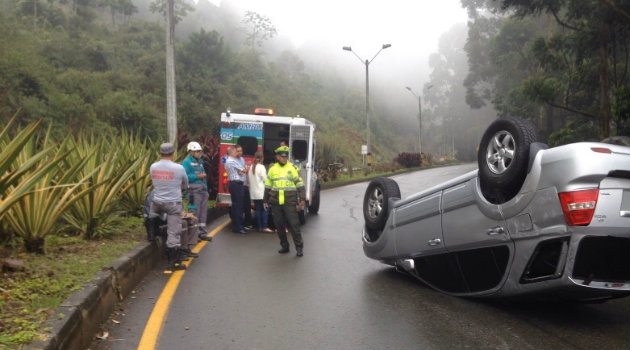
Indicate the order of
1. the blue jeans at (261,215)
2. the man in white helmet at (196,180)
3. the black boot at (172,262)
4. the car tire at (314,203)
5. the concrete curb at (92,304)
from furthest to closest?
the car tire at (314,203) → the blue jeans at (261,215) → the man in white helmet at (196,180) → the black boot at (172,262) → the concrete curb at (92,304)

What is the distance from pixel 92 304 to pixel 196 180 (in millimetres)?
4618

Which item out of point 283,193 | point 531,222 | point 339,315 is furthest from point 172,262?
point 531,222

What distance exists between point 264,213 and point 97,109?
83.4 feet

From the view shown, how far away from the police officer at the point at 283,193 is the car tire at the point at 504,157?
157 inches

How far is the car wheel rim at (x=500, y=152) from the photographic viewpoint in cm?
502

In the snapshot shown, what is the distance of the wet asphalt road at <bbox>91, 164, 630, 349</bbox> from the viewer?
464cm

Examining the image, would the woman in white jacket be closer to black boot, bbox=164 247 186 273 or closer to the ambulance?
the ambulance

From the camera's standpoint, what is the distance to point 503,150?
5082 millimetres

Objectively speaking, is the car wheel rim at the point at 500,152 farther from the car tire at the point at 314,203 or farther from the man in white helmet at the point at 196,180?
the car tire at the point at 314,203

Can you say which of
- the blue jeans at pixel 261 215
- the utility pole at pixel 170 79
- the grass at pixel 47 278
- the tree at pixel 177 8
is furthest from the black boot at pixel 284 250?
the tree at pixel 177 8

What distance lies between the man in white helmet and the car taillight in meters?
6.19

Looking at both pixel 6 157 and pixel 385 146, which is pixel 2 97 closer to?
pixel 6 157

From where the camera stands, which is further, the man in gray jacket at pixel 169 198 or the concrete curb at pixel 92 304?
the man in gray jacket at pixel 169 198

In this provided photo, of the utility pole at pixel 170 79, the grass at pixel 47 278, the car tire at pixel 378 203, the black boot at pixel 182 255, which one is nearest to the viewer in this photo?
the grass at pixel 47 278
